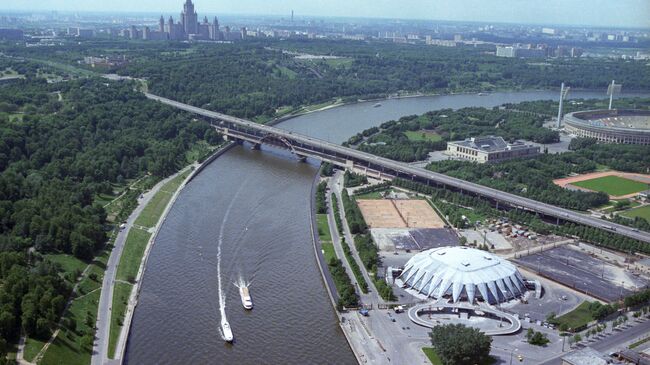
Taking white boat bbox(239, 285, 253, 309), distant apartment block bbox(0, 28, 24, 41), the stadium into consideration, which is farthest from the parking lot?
distant apartment block bbox(0, 28, 24, 41)

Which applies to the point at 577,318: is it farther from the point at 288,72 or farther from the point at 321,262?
the point at 288,72

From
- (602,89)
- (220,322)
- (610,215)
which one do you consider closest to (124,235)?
(220,322)

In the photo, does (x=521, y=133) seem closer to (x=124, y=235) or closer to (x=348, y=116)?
(x=348, y=116)

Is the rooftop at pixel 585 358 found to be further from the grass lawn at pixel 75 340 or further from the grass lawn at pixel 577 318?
the grass lawn at pixel 75 340

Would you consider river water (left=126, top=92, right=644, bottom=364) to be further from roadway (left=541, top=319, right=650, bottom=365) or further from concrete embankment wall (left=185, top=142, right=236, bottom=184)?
roadway (left=541, top=319, right=650, bottom=365)

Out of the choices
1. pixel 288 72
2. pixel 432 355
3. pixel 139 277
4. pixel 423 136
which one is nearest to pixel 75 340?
pixel 139 277

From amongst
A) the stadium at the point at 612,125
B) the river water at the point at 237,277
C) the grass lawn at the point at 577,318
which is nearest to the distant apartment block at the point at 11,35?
the river water at the point at 237,277
